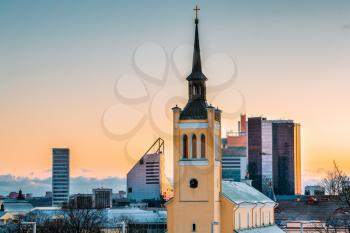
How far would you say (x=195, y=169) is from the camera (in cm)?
9181

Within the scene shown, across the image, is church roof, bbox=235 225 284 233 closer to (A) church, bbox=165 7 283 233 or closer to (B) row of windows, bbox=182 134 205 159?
(A) church, bbox=165 7 283 233

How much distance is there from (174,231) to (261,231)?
57.8 ft

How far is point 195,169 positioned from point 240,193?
47.2ft

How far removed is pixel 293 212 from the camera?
198750 millimetres

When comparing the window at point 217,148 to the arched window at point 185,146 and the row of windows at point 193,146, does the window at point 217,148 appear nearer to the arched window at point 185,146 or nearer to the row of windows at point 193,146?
the row of windows at point 193,146

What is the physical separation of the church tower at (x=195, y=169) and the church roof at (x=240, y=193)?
Answer: 3.48m

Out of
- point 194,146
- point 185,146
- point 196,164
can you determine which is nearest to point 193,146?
point 194,146

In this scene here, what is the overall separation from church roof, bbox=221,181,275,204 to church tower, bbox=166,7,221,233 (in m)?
3.48

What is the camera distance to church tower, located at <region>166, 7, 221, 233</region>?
300ft

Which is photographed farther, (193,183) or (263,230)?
(263,230)

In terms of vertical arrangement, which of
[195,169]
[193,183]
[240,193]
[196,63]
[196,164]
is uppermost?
[196,63]

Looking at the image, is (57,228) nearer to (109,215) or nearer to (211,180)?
(211,180)

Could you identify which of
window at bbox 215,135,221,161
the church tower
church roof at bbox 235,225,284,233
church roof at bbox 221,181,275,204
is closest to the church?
the church tower

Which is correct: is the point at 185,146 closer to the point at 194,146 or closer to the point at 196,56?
the point at 194,146
